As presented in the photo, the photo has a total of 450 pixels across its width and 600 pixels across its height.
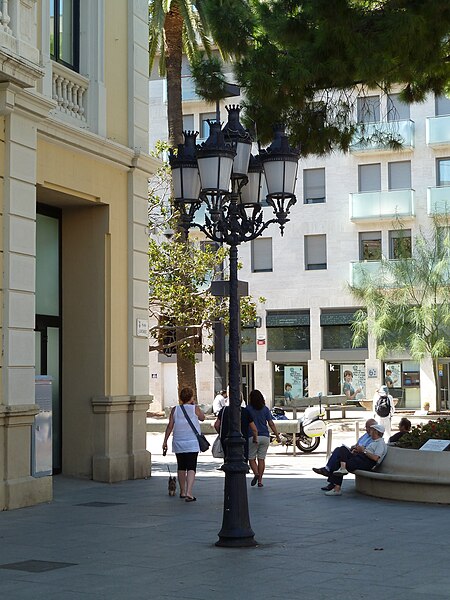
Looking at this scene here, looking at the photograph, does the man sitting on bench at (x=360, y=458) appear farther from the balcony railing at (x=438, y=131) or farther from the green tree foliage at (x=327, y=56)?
the balcony railing at (x=438, y=131)

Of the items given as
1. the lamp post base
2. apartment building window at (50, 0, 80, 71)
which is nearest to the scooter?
apartment building window at (50, 0, 80, 71)

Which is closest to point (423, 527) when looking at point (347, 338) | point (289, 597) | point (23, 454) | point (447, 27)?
point (289, 597)

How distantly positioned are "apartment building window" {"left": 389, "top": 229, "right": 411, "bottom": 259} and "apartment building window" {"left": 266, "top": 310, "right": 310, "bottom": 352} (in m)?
5.02

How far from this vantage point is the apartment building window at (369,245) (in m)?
47.0

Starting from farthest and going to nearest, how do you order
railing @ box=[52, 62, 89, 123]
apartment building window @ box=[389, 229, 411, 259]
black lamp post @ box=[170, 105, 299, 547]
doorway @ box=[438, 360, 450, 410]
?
doorway @ box=[438, 360, 450, 410]
apartment building window @ box=[389, 229, 411, 259]
railing @ box=[52, 62, 89, 123]
black lamp post @ box=[170, 105, 299, 547]

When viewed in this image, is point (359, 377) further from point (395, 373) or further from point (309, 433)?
point (309, 433)

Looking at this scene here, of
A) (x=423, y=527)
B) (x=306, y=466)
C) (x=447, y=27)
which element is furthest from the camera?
(x=306, y=466)

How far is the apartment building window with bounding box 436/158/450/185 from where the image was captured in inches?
1818

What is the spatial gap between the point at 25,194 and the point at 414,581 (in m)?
8.15

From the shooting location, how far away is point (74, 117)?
16.2 metres

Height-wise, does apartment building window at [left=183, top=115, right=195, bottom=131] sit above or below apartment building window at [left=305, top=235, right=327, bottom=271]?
above

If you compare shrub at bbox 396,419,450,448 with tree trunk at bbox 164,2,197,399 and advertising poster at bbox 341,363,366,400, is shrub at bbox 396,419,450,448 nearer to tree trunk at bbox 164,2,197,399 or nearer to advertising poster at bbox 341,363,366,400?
tree trunk at bbox 164,2,197,399

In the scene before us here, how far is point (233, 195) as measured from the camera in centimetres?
1125

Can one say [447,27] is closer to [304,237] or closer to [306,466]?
[306,466]
